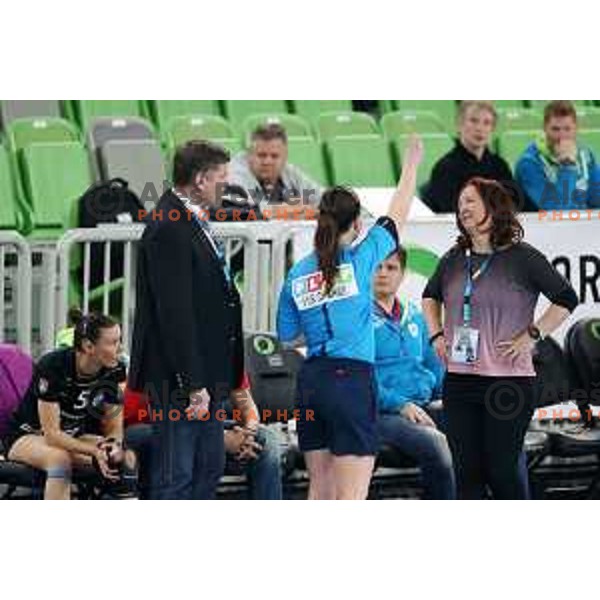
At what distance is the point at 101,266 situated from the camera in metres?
10.4

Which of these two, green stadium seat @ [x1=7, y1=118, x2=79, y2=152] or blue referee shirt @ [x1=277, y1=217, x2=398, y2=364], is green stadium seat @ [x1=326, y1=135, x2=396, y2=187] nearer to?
green stadium seat @ [x1=7, y1=118, x2=79, y2=152]

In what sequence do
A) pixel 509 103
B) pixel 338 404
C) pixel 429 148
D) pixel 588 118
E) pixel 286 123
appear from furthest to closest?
pixel 509 103 → pixel 588 118 → pixel 286 123 → pixel 429 148 → pixel 338 404

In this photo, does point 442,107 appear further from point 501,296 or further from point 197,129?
point 501,296

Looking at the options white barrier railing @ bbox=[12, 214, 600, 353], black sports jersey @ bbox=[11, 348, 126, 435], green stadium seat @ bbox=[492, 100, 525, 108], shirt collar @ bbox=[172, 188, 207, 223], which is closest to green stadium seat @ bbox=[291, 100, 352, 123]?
green stadium seat @ bbox=[492, 100, 525, 108]

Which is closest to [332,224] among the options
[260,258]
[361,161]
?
[260,258]

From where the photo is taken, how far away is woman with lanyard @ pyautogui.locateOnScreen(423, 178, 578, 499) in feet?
30.5

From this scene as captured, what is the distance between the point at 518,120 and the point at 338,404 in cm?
489

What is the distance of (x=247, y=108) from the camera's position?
13656 millimetres

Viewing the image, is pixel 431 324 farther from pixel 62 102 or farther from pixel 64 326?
pixel 62 102

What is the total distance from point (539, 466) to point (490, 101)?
301 centimetres

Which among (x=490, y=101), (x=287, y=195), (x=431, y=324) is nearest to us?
(x=431, y=324)

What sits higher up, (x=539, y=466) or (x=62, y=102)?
(x=62, y=102)

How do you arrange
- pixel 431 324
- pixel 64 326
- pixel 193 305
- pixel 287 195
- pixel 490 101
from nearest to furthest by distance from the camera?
pixel 193 305, pixel 431 324, pixel 64 326, pixel 287 195, pixel 490 101

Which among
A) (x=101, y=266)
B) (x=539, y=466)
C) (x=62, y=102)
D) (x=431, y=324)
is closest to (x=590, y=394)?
(x=539, y=466)
